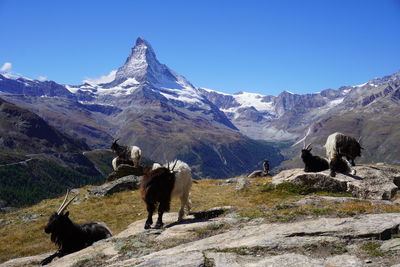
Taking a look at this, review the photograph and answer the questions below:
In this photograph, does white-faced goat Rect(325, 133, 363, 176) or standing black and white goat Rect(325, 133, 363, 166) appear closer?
white-faced goat Rect(325, 133, 363, 176)

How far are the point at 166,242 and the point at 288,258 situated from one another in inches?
202

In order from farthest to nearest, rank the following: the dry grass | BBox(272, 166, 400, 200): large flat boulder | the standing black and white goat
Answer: the standing black and white goat → BBox(272, 166, 400, 200): large flat boulder → the dry grass

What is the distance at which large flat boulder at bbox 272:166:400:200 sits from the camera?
69.4ft

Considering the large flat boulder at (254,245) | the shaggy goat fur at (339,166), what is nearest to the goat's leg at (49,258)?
the large flat boulder at (254,245)

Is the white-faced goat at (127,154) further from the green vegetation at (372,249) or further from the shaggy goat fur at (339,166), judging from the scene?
the green vegetation at (372,249)

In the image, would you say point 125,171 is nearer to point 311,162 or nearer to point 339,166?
point 311,162

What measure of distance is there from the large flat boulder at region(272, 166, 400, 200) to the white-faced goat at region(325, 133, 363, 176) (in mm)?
703

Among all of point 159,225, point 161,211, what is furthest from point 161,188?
point 159,225

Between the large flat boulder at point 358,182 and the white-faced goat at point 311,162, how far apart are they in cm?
187

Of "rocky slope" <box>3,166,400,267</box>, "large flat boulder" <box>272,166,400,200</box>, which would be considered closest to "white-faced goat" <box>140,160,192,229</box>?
"rocky slope" <box>3,166,400,267</box>

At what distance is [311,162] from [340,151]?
2.31m

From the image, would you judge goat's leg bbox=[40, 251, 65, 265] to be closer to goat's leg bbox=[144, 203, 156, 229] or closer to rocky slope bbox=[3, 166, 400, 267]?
rocky slope bbox=[3, 166, 400, 267]

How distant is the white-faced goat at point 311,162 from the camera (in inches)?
1053

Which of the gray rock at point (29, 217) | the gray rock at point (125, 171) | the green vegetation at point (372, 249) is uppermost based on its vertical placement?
the gray rock at point (125, 171)
